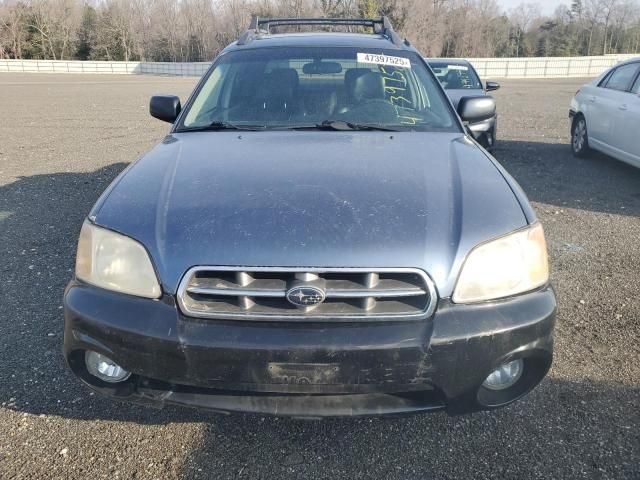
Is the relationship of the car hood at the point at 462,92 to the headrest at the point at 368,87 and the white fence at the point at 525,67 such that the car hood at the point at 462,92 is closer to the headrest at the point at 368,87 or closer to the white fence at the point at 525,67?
the headrest at the point at 368,87

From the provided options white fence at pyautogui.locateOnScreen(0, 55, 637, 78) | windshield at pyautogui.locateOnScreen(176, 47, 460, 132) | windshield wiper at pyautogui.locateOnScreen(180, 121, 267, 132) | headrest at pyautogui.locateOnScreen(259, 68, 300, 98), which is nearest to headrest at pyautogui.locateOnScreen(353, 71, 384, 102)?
windshield at pyautogui.locateOnScreen(176, 47, 460, 132)

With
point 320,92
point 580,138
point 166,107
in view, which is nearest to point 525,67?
point 580,138

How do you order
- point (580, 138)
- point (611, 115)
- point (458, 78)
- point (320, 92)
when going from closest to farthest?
point (320, 92) < point (611, 115) < point (580, 138) < point (458, 78)

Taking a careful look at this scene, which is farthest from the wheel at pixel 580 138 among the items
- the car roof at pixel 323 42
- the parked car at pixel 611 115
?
the car roof at pixel 323 42

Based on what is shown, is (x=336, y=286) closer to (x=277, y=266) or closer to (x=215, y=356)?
(x=277, y=266)

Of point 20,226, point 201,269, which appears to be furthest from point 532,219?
point 20,226

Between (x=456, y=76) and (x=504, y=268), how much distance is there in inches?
333

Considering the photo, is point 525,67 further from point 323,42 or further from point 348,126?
point 348,126

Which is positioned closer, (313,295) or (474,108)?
(313,295)

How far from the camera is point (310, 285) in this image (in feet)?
6.35

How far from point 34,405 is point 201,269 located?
1313 mm

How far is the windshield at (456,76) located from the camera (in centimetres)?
955

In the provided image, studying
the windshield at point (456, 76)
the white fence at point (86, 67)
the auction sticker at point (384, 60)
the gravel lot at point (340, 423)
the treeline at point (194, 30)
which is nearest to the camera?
the gravel lot at point (340, 423)

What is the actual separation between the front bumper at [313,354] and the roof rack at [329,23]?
8.38 feet
